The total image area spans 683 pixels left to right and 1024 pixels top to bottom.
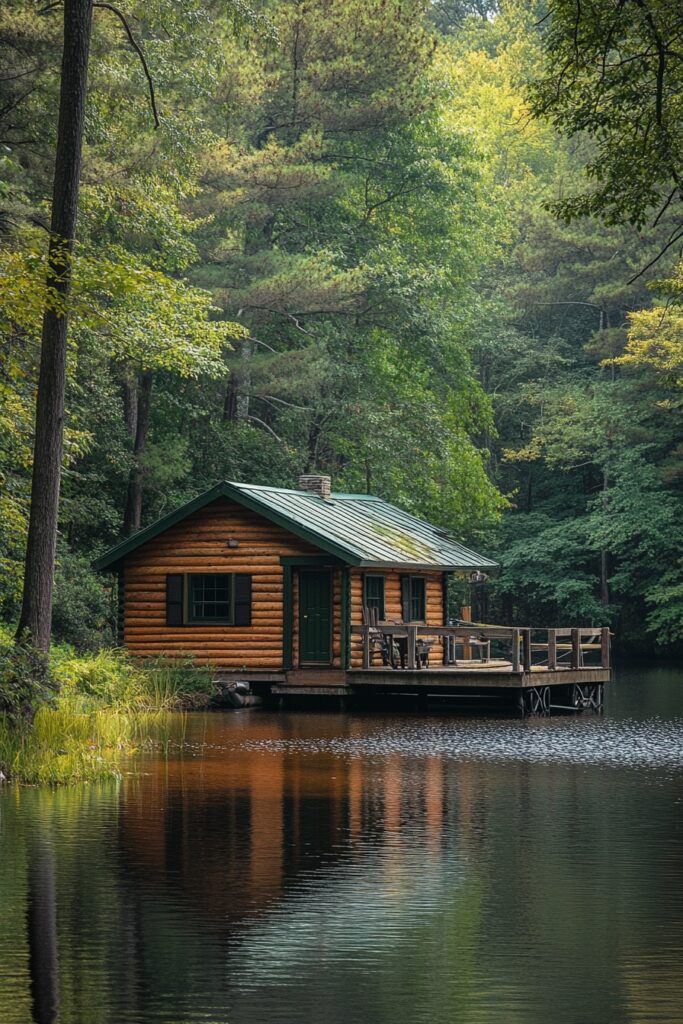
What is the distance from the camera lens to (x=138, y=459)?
4234 cm

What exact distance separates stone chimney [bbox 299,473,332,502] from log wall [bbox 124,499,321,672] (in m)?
3.72

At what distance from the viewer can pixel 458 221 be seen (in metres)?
54.9

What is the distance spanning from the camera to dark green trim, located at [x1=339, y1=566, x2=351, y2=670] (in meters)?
33.6

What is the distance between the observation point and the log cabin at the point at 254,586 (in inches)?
1332

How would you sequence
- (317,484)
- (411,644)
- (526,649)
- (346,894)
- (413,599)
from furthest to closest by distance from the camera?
(317,484) < (413,599) < (411,644) < (526,649) < (346,894)

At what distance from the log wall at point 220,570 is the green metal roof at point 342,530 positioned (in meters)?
0.44

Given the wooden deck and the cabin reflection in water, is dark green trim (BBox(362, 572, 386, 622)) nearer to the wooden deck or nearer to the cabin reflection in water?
the wooden deck

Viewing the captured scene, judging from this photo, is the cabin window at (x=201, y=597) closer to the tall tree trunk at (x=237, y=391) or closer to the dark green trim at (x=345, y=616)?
→ the dark green trim at (x=345, y=616)

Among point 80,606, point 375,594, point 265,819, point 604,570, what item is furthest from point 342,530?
point 604,570

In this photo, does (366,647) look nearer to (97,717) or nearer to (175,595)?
(175,595)

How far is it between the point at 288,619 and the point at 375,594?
227 cm

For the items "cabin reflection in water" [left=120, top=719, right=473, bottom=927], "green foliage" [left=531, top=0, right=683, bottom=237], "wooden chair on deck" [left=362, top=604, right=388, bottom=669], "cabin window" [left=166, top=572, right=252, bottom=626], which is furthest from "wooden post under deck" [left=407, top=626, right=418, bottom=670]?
"green foliage" [left=531, top=0, right=683, bottom=237]

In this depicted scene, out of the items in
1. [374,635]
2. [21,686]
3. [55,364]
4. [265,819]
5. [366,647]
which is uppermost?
[55,364]

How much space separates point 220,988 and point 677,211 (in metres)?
50.9
